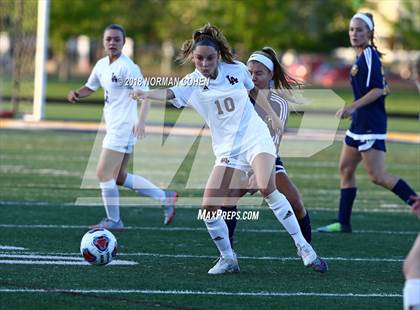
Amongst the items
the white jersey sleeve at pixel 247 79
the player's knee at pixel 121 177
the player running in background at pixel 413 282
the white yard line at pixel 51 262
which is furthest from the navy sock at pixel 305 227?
the player running in background at pixel 413 282

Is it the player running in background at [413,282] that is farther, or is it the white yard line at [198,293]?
the white yard line at [198,293]

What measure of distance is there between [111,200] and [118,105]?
1.00 m

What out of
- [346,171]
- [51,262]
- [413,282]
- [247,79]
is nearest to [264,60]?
[247,79]

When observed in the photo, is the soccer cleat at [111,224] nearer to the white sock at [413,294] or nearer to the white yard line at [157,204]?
the white yard line at [157,204]

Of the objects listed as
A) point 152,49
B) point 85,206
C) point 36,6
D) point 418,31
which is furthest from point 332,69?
point 85,206

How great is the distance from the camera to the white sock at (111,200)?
426 inches

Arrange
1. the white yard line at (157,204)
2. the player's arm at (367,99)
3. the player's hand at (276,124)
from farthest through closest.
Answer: the white yard line at (157,204), the player's arm at (367,99), the player's hand at (276,124)

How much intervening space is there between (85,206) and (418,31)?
4640cm

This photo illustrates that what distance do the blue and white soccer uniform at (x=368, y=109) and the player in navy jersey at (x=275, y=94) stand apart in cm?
153

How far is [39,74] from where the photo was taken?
82.6ft

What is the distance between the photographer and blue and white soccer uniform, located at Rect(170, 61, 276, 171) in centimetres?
825

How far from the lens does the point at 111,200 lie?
10.9 metres

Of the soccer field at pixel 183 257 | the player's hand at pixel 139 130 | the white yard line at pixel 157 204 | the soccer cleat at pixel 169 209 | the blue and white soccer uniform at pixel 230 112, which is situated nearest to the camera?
the soccer field at pixel 183 257

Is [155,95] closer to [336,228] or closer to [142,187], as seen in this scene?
[142,187]
